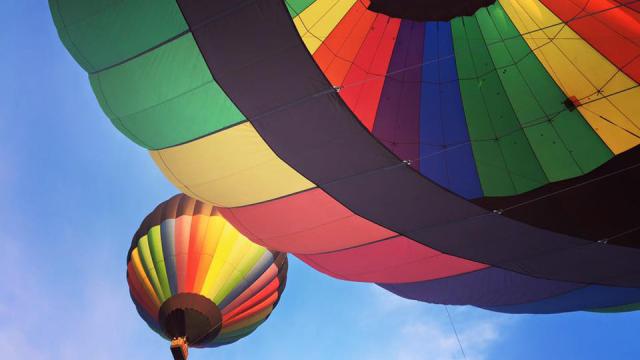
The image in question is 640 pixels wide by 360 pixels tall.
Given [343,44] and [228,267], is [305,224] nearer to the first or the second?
[343,44]

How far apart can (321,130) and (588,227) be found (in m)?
3.03

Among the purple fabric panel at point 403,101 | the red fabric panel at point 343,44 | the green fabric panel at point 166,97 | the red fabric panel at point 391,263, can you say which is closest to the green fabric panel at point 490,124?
the purple fabric panel at point 403,101

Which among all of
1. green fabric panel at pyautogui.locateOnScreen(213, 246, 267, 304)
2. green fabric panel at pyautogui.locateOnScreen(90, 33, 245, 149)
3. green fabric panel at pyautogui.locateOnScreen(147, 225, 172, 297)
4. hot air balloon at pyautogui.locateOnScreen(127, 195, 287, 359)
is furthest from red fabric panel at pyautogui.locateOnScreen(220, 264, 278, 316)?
green fabric panel at pyautogui.locateOnScreen(90, 33, 245, 149)

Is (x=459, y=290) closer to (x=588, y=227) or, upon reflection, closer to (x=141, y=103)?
(x=588, y=227)

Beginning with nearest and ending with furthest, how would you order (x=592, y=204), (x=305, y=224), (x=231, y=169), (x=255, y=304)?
(x=231, y=169)
(x=592, y=204)
(x=305, y=224)
(x=255, y=304)

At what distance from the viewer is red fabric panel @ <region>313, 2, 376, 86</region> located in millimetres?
4270

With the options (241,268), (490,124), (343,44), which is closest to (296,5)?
(343,44)

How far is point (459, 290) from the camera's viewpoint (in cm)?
628

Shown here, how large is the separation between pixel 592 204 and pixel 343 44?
3.00 m

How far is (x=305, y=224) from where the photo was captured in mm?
5379

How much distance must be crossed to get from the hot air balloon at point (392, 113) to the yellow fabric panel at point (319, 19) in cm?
1

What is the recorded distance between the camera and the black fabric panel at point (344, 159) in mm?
4012

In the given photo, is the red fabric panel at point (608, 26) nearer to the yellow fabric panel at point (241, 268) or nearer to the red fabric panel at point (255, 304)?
the yellow fabric panel at point (241, 268)

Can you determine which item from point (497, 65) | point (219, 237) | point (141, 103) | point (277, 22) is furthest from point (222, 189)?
point (219, 237)
